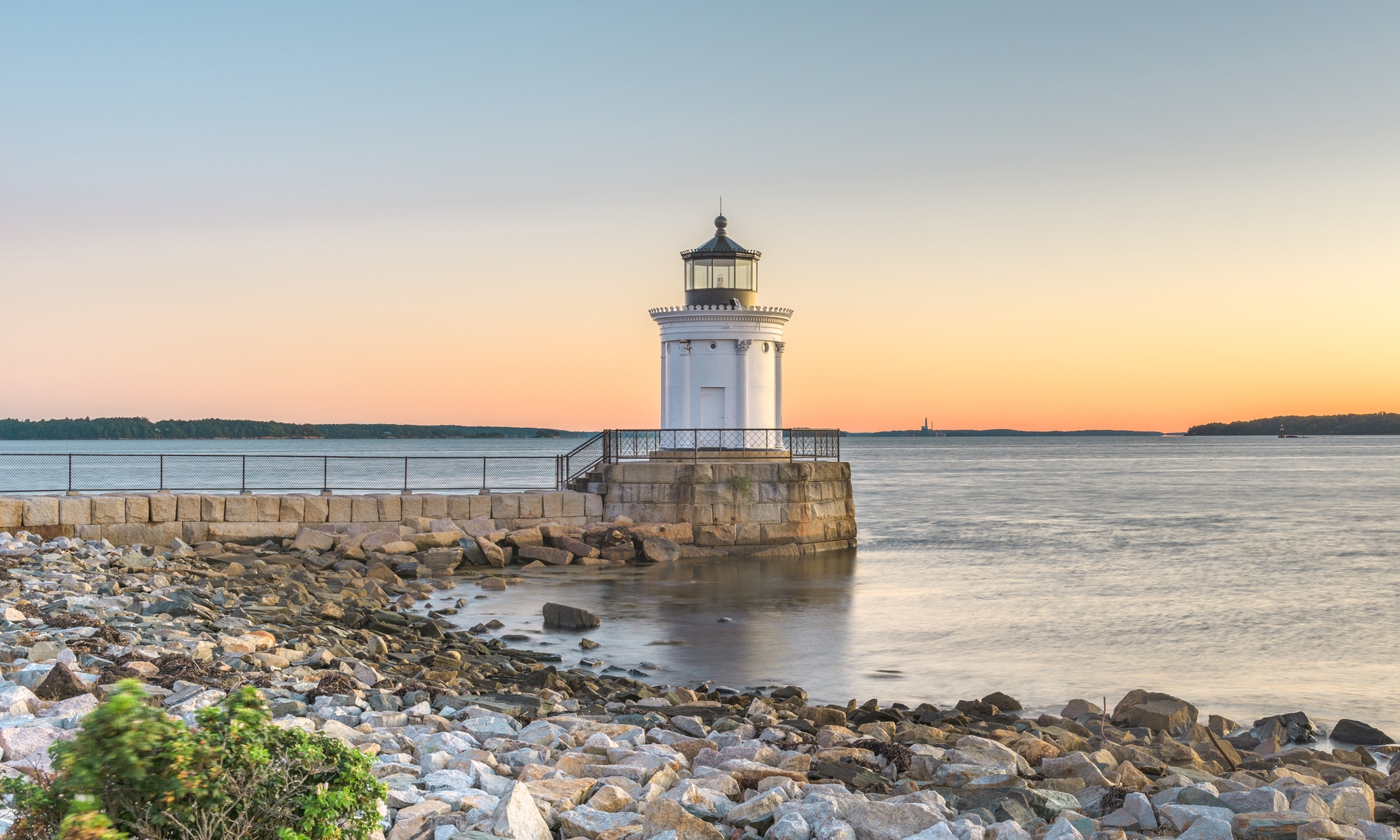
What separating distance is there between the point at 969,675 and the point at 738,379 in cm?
1070

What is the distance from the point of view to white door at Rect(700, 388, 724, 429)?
21.0m

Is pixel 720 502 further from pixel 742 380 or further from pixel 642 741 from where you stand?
pixel 642 741

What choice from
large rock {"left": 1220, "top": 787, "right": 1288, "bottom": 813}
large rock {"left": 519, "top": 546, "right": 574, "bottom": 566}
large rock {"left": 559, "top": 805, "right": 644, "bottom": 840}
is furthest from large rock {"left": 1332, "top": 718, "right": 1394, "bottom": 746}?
large rock {"left": 519, "top": 546, "right": 574, "bottom": 566}

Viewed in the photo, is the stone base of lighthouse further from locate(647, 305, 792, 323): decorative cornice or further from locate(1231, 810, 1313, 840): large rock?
locate(1231, 810, 1313, 840): large rock

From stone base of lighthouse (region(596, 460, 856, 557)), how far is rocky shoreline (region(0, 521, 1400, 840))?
8.50 metres

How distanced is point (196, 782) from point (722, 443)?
18.0 metres

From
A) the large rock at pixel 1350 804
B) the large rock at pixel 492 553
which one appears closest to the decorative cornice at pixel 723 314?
the large rock at pixel 492 553

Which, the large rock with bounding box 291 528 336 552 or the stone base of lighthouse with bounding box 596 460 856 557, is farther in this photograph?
the stone base of lighthouse with bounding box 596 460 856 557

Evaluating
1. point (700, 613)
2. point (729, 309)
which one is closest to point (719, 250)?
point (729, 309)

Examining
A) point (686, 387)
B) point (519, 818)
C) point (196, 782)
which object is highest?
point (686, 387)

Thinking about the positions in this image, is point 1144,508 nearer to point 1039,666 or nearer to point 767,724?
point 1039,666

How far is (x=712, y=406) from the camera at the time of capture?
20984mm

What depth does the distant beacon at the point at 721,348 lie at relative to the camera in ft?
68.3

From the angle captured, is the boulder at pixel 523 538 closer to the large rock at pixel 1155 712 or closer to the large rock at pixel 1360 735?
the large rock at pixel 1155 712
